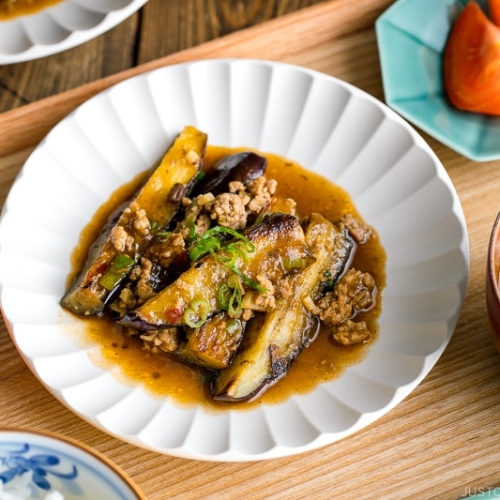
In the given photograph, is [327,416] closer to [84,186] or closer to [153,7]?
[84,186]

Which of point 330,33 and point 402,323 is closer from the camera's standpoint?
point 402,323

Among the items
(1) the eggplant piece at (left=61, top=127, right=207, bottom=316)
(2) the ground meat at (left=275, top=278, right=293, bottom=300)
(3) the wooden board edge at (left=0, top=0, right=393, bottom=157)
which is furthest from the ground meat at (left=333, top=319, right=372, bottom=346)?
(3) the wooden board edge at (left=0, top=0, right=393, bottom=157)

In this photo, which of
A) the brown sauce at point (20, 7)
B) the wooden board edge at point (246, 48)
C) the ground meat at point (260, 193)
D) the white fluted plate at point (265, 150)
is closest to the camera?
the white fluted plate at point (265, 150)

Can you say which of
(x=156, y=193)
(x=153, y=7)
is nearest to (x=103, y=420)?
(x=156, y=193)

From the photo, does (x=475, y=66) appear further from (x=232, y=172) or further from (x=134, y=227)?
(x=134, y=227)

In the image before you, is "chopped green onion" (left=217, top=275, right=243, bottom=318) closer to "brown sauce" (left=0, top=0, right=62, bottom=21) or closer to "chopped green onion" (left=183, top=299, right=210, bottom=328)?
"chopped green onion" (left=183, top=299, right=210, bottom=328)

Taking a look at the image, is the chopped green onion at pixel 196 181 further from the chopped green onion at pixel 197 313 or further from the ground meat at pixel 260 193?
the chopped green onion at pixel 197 313

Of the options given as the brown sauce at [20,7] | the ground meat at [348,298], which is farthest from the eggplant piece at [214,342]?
the brown sauce at [20,7]
